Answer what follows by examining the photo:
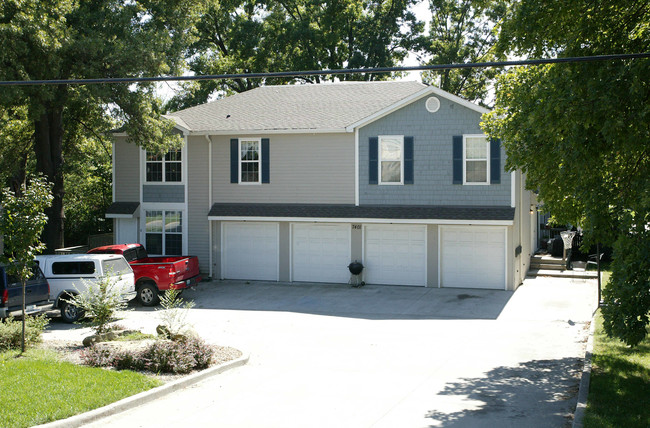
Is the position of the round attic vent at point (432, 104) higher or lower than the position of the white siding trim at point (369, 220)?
higher

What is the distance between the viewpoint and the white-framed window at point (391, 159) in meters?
24.3

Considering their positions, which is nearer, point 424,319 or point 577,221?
point 577,221

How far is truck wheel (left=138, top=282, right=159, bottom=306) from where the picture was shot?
21781 millimetres

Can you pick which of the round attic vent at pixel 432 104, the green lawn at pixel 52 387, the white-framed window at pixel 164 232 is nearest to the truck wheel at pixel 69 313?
the green lawn at pixel 52 387

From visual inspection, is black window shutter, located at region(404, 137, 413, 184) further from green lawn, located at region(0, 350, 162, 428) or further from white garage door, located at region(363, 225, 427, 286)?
green lawn, located at region(0, 350, 162, 428)

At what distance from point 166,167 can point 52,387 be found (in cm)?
1695

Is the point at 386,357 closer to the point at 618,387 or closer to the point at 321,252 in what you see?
the point at 618,387

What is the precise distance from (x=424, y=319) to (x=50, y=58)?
46.6 ft

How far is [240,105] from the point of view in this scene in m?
28.3

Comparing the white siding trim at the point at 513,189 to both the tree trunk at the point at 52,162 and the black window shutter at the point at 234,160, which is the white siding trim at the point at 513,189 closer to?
the black window shutter at the point at 234,160

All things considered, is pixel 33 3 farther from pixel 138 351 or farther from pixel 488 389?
pixel 488 389

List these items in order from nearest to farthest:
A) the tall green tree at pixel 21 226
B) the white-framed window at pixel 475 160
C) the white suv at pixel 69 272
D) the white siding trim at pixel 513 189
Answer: the tall green tree at pixel 21 226, the white suv at pixel 69 272, the white siding trim at pixel 513 189, the white-framed window at pixel 475 160

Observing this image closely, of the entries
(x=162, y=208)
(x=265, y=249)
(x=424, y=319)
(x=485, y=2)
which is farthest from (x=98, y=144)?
(x=485, y=2)

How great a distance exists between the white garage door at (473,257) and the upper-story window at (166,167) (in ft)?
35.0
